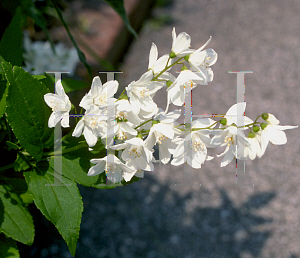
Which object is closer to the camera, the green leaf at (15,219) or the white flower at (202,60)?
the white flower at (202,60)

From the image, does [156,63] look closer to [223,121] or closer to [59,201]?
[223,121]

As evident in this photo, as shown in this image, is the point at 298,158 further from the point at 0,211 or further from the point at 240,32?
the point at 0,211

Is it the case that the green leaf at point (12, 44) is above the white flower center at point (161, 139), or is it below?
above

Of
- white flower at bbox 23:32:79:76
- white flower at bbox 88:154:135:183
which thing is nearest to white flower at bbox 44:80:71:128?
white flower at bbox 88:154:135:183

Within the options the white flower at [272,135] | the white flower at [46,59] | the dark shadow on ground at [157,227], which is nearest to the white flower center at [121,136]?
the white flower at [272,135]

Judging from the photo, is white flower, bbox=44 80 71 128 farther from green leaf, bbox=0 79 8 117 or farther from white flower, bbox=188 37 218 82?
white flower, bbox=188 37 218 82

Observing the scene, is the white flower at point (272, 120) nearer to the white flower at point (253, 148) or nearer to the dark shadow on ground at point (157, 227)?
the white flower at point (253, 148)

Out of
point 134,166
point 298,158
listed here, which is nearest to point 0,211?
point 134,166
